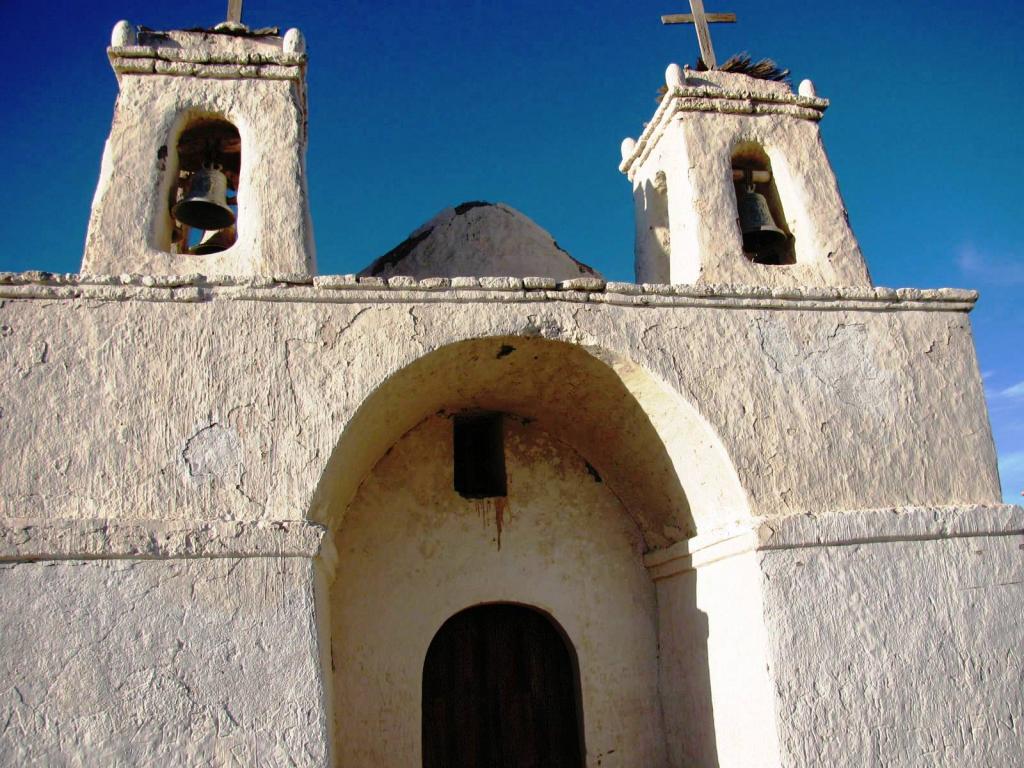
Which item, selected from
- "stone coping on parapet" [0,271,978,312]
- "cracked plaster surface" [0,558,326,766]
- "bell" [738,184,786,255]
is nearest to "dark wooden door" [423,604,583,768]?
"cracked plaster surface" [0,558,326,766]

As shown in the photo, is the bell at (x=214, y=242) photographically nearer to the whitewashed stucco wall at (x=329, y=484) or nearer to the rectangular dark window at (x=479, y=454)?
the whitewashed stucco wall at (x=329, y=484)

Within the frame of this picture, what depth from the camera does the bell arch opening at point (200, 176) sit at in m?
5.08

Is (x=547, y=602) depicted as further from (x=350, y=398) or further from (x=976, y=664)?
(x=976, y=664)

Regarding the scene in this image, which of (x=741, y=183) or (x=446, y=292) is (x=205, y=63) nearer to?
(x=446, y=292)

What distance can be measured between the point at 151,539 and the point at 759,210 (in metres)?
3.97

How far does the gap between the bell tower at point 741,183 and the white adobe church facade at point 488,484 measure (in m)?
0.03

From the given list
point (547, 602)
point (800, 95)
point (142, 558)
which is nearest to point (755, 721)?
point (547, 602)

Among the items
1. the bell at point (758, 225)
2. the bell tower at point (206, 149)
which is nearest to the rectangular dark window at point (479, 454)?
the bell tower at point (206, 149)

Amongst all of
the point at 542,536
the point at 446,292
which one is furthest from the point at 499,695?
the point at 446,292

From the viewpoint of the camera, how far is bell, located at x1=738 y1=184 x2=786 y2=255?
5574 mm

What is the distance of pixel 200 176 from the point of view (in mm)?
5273

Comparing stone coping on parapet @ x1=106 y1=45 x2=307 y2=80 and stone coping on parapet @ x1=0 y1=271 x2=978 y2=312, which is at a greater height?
stone coping on parapet @ x1=106 y1=45 x2=307 y2=80

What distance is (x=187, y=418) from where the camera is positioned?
4098mm

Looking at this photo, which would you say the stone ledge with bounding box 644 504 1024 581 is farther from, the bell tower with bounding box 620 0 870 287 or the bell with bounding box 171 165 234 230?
the bell with bounding box 171 165 234 230
